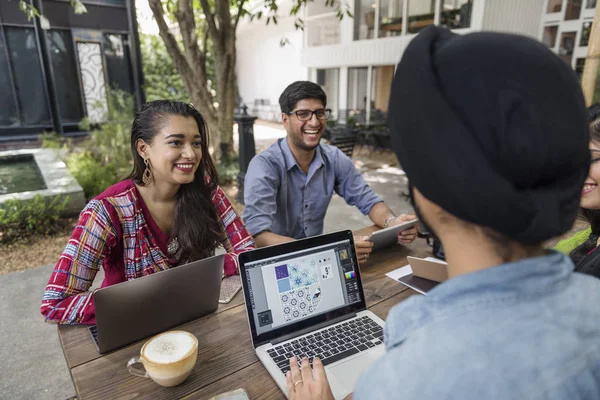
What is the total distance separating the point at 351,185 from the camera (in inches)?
108

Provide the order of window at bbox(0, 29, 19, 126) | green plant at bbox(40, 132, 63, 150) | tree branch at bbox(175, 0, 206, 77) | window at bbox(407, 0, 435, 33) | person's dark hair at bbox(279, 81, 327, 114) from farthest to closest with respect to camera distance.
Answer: window at bbox(407, 0, 435, 33)
window at bbox(0, 29, 19, 126)
green plant at bbox(40, 132, 63, 150)
tree branch at bbox(175, 0, 206, 77)
person's dark hair at bbox(279, 81, 327, 114)

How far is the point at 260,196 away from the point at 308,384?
1.49 meters

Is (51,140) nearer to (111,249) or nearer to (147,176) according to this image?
(147,176)

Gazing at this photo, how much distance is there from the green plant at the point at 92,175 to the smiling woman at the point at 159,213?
4.04 meters

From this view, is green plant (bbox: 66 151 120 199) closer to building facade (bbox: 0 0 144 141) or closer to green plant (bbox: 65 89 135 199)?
green plant (bbox: 65 89 135 199)

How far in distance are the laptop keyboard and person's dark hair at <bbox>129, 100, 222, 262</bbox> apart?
851 mm

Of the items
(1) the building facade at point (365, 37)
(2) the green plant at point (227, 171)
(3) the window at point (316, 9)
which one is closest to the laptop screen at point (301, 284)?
(2) the green plant at point (227, 171)

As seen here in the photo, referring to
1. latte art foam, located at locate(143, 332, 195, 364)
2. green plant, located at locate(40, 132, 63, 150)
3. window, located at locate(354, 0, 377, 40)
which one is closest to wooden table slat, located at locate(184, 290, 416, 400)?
latte art foam, located at locate(143, 332, 195, 364)

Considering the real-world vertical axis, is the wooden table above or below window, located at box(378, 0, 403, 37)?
below

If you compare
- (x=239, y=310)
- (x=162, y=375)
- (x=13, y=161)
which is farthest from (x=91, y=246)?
(x=13, y=161)

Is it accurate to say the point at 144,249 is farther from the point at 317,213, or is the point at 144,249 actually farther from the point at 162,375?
the point at 317,213

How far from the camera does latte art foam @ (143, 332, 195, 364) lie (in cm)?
105

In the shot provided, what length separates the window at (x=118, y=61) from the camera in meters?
9.09

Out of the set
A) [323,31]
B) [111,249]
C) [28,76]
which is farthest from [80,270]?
[323,31]
